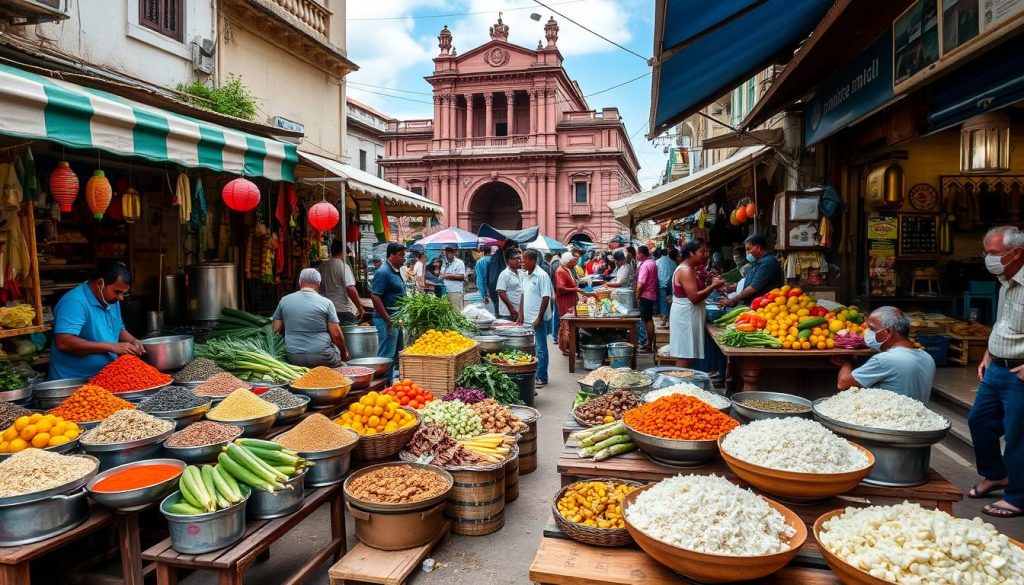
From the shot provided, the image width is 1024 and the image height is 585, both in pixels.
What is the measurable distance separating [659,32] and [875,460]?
309 cm

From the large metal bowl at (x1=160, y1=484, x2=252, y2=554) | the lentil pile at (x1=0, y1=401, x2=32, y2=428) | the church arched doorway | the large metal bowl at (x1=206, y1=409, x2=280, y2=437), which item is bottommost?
the large metal bowl at (x1=160, y1=484, x2=252, y2=554)

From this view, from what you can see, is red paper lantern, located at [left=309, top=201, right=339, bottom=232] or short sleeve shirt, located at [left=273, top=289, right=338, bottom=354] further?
red paper lantern, located at [left=309, top=201, right=339, bottom=232]

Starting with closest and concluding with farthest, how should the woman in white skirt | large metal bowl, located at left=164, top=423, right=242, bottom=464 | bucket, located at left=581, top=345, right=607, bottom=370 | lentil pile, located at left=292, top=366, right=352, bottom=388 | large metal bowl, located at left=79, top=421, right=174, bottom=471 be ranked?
1. large metal bowl, located at left=79, top=421, right=174, bottom=471
2. large metal bowl, located at left=164, top=423, right=242, bottom=464
3. lentil pile, located at left=292, top=366, right=352, bottom=388
4. the woman in white skirt
5. bucket, located at left=581, top=345, right=607, bottom=370

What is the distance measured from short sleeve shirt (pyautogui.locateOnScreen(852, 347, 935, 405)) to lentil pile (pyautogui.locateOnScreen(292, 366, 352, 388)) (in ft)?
12.9

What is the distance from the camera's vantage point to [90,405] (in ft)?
12.2

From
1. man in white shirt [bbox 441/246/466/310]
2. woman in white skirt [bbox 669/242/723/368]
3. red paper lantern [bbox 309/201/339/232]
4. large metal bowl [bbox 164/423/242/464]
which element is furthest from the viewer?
man in white shirt [bbox 441/246/466/310]

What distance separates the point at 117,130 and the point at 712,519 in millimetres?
4641

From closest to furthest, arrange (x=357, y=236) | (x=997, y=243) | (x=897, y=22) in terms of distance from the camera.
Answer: (x=997, y=243)
(x=897, y=22)
(x=357, y=236)

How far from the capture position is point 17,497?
8.51 ft

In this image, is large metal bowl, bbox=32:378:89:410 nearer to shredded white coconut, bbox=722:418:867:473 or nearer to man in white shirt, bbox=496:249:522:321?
shredded white coconut, bbox=722:418:867:473

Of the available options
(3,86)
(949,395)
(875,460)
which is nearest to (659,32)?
(875,460)

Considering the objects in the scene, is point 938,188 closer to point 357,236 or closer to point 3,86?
point 357,236

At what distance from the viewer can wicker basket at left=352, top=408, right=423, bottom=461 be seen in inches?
157


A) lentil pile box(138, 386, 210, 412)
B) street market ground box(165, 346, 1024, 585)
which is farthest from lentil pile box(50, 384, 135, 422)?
street market ground box(165, 346, 1024, 585)
